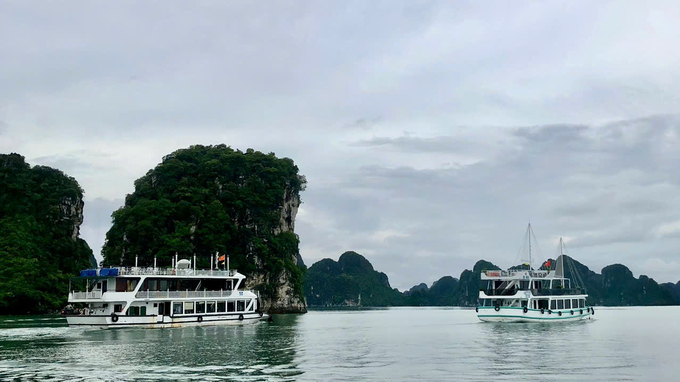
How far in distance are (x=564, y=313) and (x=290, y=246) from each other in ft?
159

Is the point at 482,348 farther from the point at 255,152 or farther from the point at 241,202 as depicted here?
the point at 255,152

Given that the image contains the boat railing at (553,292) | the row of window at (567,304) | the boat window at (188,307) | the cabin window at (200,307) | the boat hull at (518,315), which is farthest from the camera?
the row of window at (567,304)

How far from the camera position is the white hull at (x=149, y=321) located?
2179 inches

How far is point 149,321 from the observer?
57531mm

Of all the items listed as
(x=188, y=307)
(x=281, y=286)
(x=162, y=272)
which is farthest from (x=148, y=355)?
(x=281, y=286)

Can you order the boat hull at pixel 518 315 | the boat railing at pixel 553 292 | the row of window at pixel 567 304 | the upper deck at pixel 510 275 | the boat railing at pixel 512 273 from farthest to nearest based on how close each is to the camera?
the row of window at pixel 567 304, the boat railing at pixel 553 292, the boat railing at pixel 512 273, the upper deck at pixel 510 275, the boat hull at pixel 518 315

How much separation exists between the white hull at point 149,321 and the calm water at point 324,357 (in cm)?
270

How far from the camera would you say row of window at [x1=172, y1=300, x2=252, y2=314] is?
197 ft

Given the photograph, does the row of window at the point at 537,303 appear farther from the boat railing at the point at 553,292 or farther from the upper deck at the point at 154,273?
the upper deck at the point at 154,273

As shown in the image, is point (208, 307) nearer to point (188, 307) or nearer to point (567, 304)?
point (188, 307)

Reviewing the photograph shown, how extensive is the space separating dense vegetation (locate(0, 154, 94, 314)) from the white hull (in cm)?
3848

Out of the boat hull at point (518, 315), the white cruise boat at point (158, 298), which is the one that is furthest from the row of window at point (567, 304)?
Result: the white cruise boat at point (158, 298)

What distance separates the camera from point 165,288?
5947cm

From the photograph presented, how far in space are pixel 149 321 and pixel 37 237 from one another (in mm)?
53807
